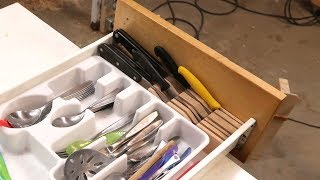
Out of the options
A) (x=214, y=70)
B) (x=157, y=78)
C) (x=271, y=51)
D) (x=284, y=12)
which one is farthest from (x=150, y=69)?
(x=284, y=12)

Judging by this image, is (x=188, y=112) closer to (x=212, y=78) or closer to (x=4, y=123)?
(x=212, y=78)

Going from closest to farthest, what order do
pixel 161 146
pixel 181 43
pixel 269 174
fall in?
pixel 161 146 → pixel 181 43 → pixel 269 174

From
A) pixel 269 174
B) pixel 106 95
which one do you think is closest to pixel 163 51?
pixel 106 95

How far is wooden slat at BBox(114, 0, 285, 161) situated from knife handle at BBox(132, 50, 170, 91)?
0.04m

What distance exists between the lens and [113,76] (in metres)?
0.78

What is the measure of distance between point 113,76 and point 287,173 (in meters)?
1.00

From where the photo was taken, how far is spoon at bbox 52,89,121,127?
2.28 feet

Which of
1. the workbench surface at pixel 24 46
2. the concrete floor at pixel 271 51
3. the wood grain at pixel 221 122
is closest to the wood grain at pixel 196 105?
the wood grain at pixel 221 122

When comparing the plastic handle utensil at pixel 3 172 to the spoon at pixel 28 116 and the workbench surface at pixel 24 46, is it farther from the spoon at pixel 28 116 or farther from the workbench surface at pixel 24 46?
the workbench surface at pixel 24 46

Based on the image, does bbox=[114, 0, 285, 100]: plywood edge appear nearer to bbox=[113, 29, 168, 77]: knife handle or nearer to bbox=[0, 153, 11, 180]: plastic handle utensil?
bbox=[113, 29, 168, 77]: knife handle

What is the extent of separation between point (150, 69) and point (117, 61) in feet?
0.23

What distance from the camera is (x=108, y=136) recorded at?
70 centimetres

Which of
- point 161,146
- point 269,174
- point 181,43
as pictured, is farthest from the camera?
point 269,174

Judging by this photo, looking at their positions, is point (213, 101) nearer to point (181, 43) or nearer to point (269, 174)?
point (181, 43)
